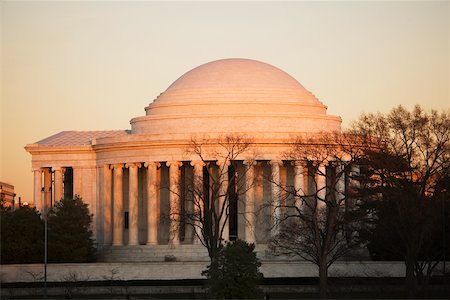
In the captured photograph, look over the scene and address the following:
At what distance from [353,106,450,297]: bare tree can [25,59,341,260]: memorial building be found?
24255 millimetres

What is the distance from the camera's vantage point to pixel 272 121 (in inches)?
5679

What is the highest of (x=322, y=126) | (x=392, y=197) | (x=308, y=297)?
(x=322, y=126)

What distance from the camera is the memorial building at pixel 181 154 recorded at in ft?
467

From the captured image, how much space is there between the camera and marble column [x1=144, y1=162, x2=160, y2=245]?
14425 centimetres

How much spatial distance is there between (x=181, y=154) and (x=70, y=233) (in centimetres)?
1294

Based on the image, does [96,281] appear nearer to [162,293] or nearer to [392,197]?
[162,293]

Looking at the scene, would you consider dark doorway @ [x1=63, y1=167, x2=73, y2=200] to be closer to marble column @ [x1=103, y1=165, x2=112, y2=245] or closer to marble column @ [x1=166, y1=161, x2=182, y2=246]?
marble column @ [x1=103, y1=165, x2=112, y2=245]

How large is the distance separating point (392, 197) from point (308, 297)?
33.2 feet

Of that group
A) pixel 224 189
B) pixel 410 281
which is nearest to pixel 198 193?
pixel 224 189

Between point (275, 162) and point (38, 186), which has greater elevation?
point (275, 162)

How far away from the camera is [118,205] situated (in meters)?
148

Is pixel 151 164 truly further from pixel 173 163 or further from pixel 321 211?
pixel 321 211

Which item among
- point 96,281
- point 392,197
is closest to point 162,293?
point 96,281

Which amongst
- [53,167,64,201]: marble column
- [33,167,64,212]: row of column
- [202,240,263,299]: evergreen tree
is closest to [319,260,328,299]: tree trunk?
[202,240,263,299]: evergreen tree
